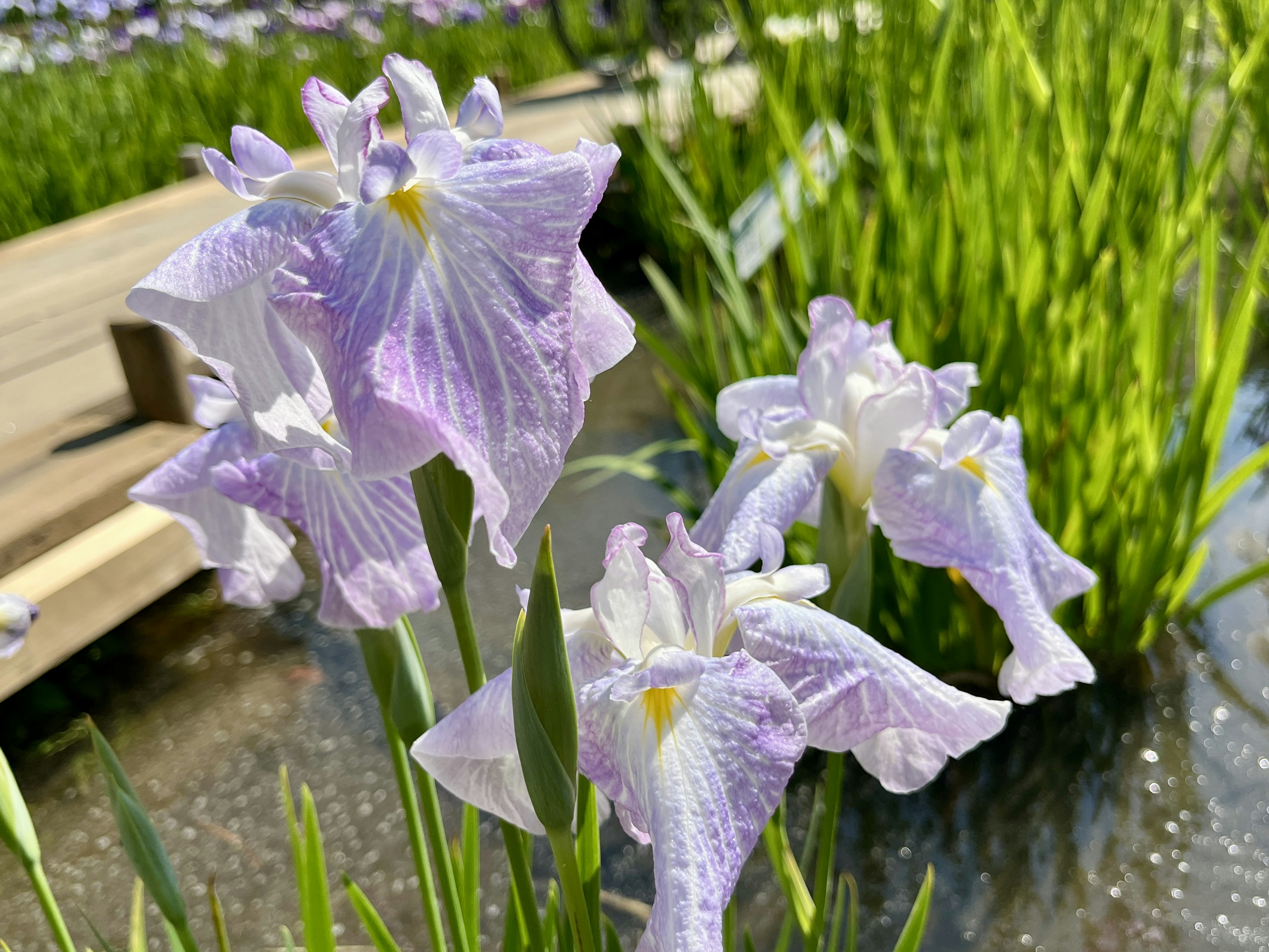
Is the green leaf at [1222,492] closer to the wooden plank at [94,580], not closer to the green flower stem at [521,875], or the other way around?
→ the green flower stem at [521,875]

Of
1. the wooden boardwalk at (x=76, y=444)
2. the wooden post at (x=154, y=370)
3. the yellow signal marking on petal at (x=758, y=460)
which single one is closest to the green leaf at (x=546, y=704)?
the yellow signal marking on petal at (x=758, y=460)

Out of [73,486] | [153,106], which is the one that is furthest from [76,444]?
[153,106]

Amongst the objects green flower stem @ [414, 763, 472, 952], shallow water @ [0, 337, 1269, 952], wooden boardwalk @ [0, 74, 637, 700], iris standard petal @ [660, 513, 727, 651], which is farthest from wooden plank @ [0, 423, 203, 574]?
iris standard petal @ [660, 513, 727, 651]

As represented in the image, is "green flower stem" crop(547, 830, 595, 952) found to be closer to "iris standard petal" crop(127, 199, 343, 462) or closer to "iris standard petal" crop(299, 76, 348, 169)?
"iris standard petal" crop(127, 199, 343, 462)

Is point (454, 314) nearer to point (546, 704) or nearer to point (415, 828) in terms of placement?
point (546, 704)

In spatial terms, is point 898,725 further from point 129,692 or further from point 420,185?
point 129,692

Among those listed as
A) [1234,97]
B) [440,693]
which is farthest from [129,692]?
[1234,97]
